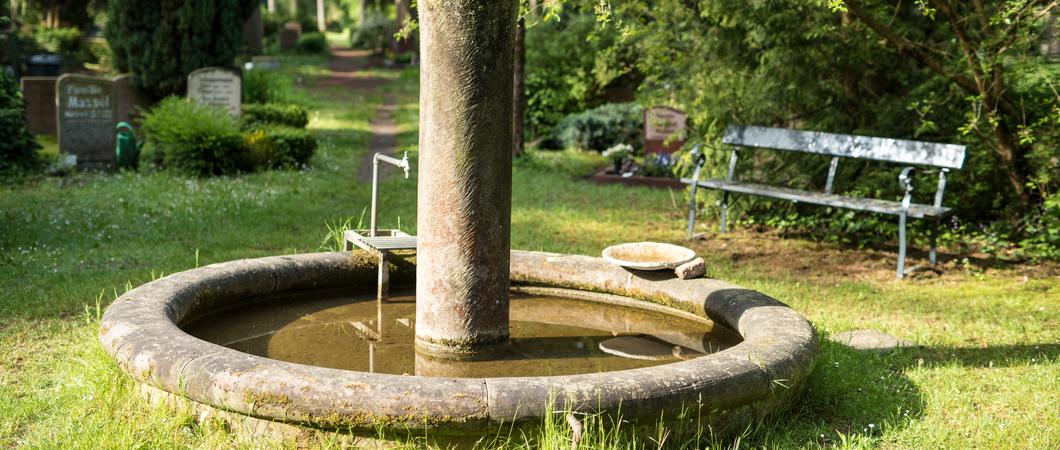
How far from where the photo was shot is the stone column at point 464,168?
13.5 feet

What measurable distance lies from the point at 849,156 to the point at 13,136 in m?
9.22

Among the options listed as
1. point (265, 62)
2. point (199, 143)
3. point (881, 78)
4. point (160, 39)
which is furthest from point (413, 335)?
point (265, 62)

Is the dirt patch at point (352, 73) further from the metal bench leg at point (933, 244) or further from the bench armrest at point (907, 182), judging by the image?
the metal bench leg at point (933, 244)

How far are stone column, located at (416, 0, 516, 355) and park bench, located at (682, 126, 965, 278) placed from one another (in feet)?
14.3

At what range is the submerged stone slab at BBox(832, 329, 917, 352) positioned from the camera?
5457mm

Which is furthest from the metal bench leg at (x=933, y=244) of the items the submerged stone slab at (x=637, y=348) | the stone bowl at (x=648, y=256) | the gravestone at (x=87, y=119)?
the gravestone at (x=87, y=119)

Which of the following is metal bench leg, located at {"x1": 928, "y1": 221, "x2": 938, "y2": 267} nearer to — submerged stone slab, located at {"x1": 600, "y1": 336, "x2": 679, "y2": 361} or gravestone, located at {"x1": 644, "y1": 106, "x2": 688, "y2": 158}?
submerged stone slab, located at {"x1": 600, "y1": 336, "x2": 679, "y2": 361}

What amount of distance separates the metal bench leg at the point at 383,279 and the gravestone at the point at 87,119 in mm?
7923

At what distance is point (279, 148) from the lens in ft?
39.5

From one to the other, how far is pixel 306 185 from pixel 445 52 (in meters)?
7.15

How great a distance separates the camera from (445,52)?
4.12 metres

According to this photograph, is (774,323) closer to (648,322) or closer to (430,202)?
(648,322)

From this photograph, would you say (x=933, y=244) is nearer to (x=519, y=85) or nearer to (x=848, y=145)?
(x=848, y=145)

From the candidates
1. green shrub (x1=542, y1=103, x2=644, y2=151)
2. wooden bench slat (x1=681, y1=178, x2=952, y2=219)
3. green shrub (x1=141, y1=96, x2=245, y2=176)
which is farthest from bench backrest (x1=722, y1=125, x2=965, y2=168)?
green shrub (x1=141, y1=96, x2=245, y2=176)
